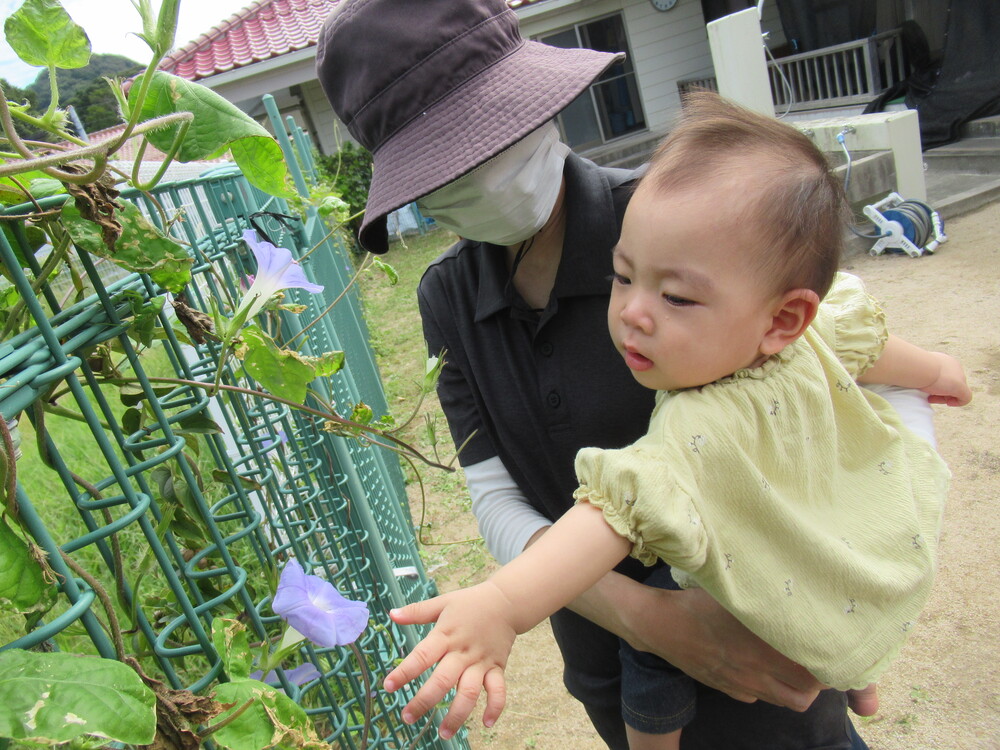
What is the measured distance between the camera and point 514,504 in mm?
1367

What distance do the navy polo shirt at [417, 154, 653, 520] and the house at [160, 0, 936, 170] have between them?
10085mm

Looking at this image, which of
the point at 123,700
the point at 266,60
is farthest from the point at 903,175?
the point at 266,60

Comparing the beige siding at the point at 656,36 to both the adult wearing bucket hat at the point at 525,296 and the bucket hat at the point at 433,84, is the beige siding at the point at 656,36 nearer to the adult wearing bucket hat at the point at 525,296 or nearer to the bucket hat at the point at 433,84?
the adult wearing bucket hat at the point at 525,296

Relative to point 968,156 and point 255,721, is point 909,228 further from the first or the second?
point 255,721

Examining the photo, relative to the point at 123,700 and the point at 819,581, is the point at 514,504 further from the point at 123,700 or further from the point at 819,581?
the point at 123,700

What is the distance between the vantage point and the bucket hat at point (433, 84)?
1.06 metres

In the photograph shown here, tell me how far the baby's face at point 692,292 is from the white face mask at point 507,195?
0.25m

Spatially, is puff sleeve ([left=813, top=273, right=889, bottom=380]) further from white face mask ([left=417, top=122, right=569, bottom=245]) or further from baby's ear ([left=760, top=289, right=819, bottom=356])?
A: white face mask ([left=417, top=122, right=569, bottom=245])

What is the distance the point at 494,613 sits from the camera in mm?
796

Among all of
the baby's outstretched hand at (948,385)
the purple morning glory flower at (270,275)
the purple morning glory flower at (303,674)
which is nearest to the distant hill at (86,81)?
the purple morning glory flower at (270,275)

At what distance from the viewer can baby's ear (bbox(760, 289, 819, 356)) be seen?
1007 mm

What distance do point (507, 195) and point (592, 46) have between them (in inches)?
473

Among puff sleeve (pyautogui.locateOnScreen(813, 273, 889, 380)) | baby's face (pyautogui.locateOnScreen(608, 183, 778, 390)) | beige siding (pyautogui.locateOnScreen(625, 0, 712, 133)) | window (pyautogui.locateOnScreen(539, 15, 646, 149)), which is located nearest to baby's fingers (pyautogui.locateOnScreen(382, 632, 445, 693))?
baby's face (pyautogui.locateOnScreen(608, 183, 778, 390))

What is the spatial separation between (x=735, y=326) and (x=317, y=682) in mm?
751
